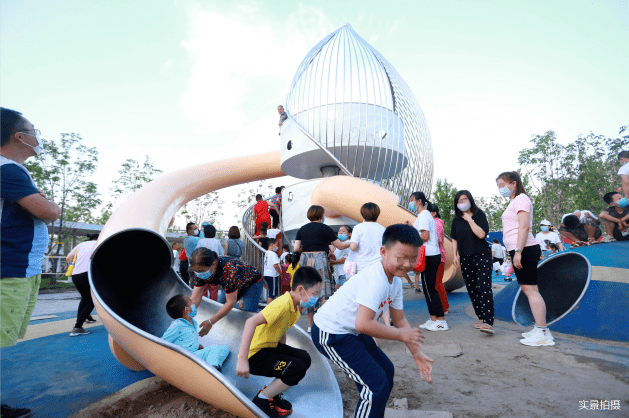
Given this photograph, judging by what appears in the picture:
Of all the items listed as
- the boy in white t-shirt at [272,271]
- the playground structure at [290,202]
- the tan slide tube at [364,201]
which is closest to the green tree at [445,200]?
the playground structure at [290,202]

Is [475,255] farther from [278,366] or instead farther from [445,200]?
[445,200]

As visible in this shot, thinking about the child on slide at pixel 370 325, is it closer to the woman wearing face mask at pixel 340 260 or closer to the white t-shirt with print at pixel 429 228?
the white t-shirt with print at pixel 429 228

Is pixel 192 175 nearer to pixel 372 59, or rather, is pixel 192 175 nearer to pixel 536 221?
pixel 372 59

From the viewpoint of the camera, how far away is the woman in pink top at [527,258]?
3170 millimetres

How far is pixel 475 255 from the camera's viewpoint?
3.77m

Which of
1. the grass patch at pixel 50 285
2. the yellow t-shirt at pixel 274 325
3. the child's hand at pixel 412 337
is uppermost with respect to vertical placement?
the child's hand at pixel 412 337

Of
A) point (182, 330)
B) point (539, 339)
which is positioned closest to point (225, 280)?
point (182, 330)

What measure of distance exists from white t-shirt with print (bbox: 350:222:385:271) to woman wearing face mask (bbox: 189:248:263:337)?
3.74ft

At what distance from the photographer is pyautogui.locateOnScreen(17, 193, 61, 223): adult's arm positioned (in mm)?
2084

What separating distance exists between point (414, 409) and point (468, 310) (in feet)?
13.1

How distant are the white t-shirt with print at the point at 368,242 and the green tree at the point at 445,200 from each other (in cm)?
1802

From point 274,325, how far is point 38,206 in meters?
1.72

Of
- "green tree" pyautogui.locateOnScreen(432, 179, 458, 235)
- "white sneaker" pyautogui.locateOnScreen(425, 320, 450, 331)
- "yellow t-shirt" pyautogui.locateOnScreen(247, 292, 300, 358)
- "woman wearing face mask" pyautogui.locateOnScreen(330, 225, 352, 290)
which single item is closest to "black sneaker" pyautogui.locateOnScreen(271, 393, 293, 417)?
"yellow t-shirt" pyautogui.locateOnScreen(247, 292, 300, 358)

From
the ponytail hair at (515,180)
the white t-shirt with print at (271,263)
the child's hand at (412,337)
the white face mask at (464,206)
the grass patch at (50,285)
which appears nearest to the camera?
the child's hand at (412,337)
